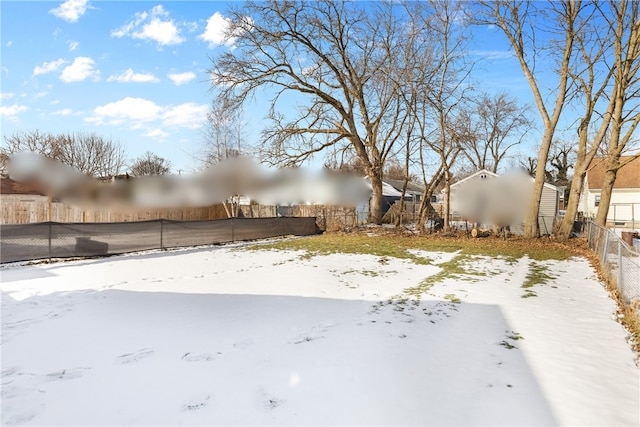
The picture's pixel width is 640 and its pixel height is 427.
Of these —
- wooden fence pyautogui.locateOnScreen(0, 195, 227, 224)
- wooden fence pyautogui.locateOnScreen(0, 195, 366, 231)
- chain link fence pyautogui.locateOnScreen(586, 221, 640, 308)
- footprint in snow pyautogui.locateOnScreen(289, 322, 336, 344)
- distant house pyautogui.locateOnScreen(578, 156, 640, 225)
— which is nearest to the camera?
footprint in snow pyautogui.locateOnScreen(289, 322, 336, 344)

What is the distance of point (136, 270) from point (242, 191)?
19.1 meters

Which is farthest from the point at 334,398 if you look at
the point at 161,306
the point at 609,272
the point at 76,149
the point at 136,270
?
the point at 76,149

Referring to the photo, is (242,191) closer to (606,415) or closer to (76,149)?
(76,149)

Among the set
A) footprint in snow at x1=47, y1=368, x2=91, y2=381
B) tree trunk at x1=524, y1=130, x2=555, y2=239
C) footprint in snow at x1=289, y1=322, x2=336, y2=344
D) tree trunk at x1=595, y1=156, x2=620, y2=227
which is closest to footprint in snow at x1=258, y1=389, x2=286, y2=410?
footprint in snow at x1=289, y1=322, x2=336, y2=344

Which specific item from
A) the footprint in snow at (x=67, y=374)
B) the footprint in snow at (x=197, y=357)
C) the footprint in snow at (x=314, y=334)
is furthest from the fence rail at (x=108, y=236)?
the footprint in snow at (x=314, y=334)

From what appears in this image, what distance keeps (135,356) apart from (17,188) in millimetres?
25934

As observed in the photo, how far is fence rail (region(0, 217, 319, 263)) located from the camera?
9.28 meters

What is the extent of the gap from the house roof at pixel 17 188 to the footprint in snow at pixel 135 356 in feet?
74.6

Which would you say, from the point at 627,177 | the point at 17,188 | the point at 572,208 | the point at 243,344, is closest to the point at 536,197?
the point at 572,208

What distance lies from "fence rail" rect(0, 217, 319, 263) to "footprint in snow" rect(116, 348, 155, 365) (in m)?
7.75

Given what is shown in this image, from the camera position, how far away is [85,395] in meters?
3.00

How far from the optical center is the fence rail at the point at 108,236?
928cm

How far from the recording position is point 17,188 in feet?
75.6

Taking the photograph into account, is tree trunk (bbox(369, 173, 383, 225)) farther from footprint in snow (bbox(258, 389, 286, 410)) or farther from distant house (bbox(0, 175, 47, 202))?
footprint in snow (bbox(258, 389, 286, 410))
